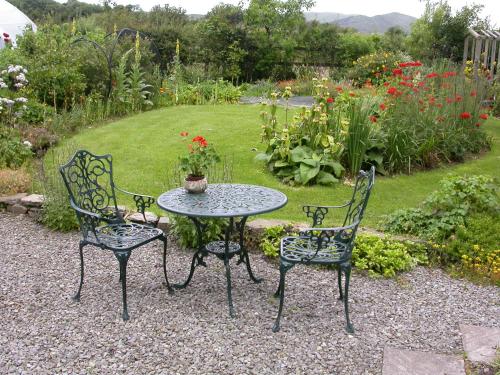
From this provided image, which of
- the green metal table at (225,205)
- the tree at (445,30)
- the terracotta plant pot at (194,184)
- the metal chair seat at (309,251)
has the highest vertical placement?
the tree at (445,30)

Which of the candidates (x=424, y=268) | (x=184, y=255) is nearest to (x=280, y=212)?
(x=184, y=255)

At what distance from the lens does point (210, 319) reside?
11.1ft

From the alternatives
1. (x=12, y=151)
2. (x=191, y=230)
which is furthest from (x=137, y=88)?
(x=191, y=230)

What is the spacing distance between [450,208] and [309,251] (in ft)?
6.25

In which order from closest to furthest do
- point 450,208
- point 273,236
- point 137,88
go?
point 273,236, point 450,208, point 137,88

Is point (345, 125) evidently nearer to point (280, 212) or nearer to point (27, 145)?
point (280, 212)

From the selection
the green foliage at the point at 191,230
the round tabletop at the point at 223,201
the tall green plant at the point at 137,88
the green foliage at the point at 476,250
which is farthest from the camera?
the tall green plant at the point at 137,88

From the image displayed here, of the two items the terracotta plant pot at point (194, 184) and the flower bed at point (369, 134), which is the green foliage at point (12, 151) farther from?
the terracotta plant pot at point (194, 184)

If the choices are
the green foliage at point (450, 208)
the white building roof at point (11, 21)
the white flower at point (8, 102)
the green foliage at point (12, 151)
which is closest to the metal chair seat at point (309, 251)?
the green foliage at point (450, 208)

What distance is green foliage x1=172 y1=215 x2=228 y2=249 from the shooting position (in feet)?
14.3

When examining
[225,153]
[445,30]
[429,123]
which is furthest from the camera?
[445,30]

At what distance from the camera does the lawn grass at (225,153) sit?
18.6ft

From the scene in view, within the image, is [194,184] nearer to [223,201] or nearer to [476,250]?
[223,201]

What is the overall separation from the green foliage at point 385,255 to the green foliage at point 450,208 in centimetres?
24
